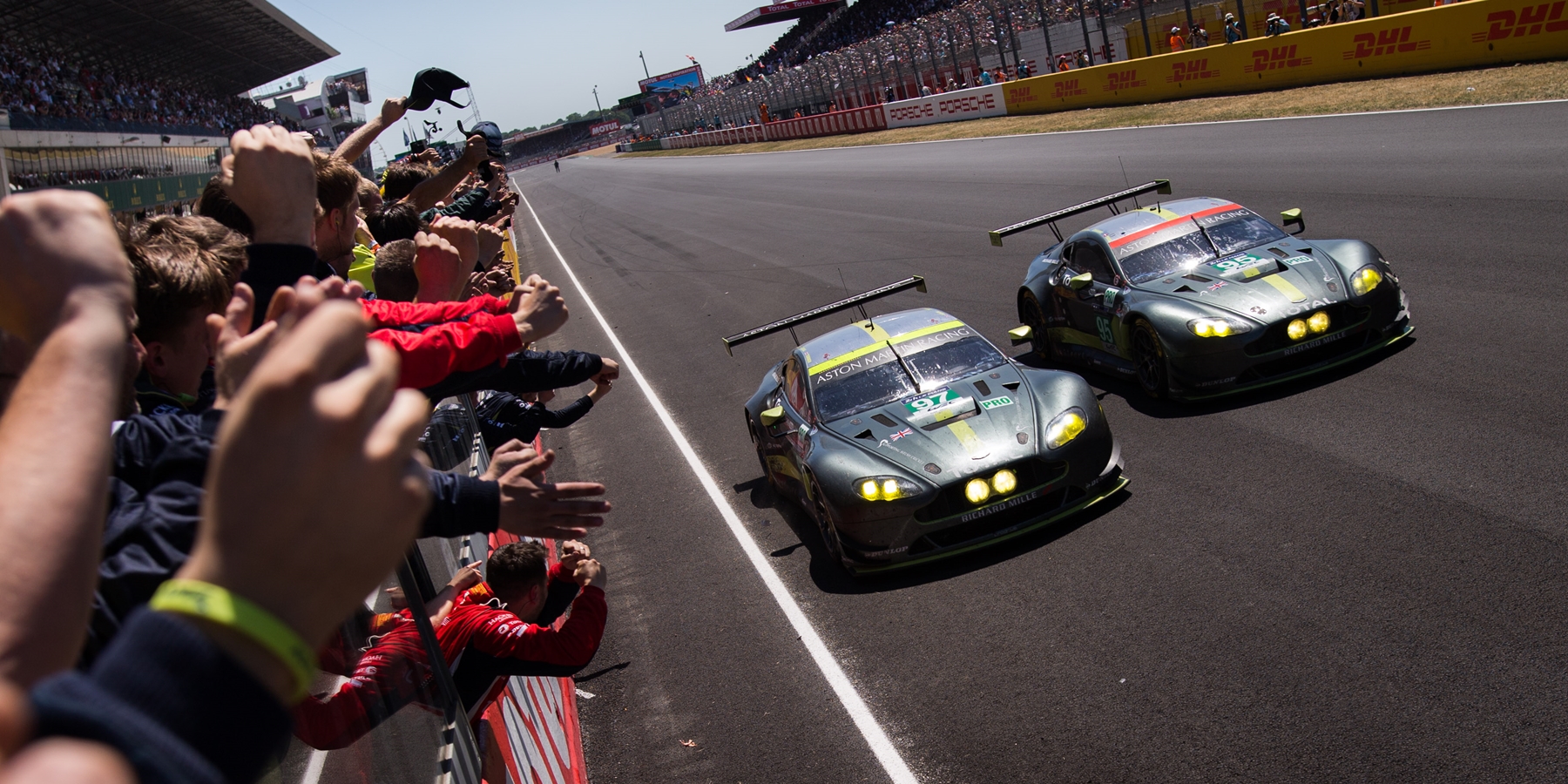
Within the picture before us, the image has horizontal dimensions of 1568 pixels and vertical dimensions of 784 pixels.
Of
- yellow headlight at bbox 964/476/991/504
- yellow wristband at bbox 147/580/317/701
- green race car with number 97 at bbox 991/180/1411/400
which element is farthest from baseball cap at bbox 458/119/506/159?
yellow wristband at bbox 147/580/317/701

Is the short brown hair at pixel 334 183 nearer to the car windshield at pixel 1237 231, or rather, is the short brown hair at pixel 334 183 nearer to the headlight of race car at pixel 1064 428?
the headlight of race car at pixel 1064 428

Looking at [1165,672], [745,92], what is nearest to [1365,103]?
[1165,672]

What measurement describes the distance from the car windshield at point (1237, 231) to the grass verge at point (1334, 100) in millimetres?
10431

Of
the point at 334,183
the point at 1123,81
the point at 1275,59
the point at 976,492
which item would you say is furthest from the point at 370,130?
the point at 1123,81

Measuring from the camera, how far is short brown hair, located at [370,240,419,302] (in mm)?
4980

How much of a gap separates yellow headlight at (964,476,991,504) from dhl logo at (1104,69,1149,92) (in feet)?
84.2

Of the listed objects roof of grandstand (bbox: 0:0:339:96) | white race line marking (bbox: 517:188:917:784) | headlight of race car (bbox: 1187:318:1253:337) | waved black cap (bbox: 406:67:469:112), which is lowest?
white race line marking (bbox: 517:188:917:784)

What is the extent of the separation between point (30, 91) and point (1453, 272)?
3118 centimetres

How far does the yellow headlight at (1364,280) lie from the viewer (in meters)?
8.31

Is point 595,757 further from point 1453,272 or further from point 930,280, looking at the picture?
point 930,280

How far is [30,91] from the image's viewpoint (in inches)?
1102

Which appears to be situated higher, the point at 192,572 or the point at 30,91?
the point at 30,91

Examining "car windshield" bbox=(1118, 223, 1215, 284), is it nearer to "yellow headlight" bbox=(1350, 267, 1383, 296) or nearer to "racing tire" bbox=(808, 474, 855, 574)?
"yellow headlight" bbox=(1350, 267, 1383, 296)

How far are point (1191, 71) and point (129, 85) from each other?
111 ft
